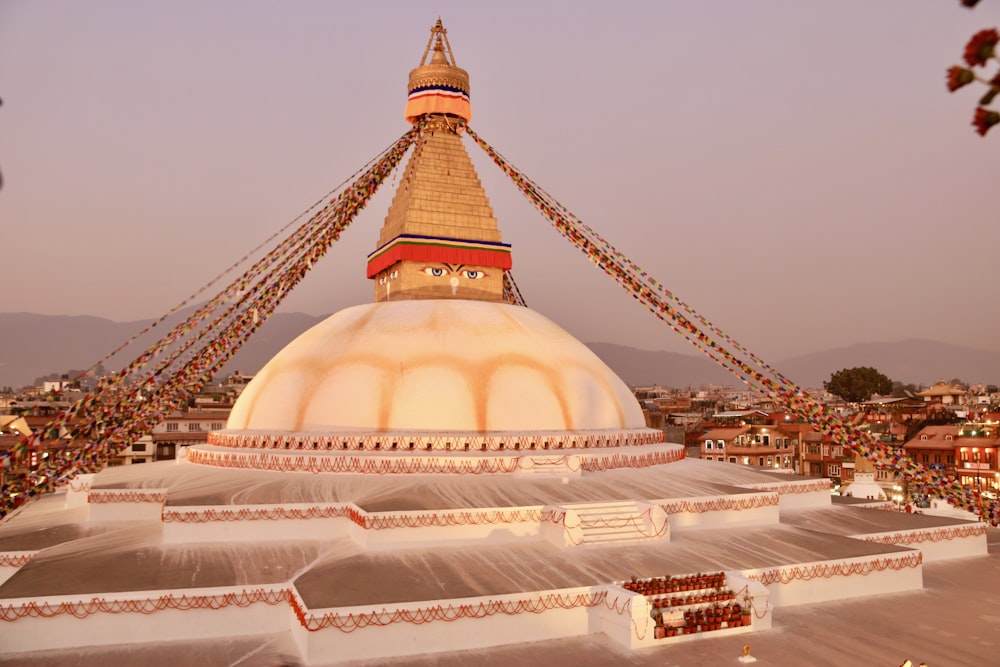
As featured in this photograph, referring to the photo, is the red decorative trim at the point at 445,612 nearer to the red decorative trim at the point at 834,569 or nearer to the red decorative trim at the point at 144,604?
the red decorative trim at the point at 144,604

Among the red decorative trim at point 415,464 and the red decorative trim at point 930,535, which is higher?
Result: the red decorative trim at point 415,464

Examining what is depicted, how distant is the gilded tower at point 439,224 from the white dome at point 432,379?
0.98 metres

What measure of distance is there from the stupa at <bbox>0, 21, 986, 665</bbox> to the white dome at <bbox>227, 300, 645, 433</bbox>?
1.8 inches

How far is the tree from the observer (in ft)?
187

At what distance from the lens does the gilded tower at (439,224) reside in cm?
1567

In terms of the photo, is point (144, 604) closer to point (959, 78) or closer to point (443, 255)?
point (959, 78)

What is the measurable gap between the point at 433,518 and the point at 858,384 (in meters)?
56.1

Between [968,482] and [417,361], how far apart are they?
28661 mm

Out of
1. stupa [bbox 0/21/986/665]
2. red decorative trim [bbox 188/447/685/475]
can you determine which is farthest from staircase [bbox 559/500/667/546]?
red decorative trim [bbox 188/447/685/475]

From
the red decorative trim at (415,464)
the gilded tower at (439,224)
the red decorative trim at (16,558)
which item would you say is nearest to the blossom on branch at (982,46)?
the red decorative trim at (415,464)

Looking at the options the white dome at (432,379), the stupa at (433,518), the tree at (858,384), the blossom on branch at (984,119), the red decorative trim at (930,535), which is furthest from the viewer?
the tree at (858,384)

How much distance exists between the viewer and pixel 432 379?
1314 cm

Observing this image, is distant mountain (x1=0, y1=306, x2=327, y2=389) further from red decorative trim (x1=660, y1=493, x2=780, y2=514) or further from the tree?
red decorative trim (x1=660, y1=493, x2=780, y2=514)

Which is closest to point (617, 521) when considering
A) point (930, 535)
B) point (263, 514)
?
point (263, 514)
